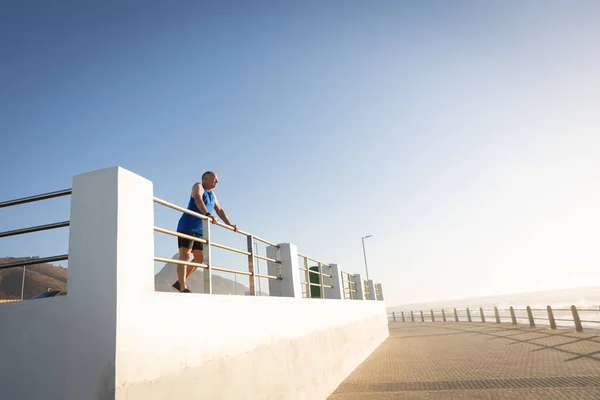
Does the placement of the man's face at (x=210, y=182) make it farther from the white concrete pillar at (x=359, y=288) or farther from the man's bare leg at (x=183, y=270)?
the white concrete pillar at (x=359, y=288)

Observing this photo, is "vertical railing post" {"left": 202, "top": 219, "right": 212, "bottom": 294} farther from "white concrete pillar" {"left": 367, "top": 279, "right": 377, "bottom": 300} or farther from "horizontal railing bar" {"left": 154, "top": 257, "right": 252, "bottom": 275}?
"white concrete pillar" {"left": 367, "top": 279, "right": 377, "bottom": 300}

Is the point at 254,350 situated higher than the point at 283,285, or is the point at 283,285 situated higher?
the point at 283,285

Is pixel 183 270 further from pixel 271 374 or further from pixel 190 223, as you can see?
pixel 271 374

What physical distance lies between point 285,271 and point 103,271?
435cm

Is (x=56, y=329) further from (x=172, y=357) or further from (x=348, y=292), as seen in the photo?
(x=348, y=292)

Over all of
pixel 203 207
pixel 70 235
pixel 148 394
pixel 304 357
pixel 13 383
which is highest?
pixel 203 207

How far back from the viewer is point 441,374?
7.70 metres

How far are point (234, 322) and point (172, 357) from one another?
1.09 m

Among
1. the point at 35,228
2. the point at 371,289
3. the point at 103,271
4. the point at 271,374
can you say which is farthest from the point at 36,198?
the point at 371,289

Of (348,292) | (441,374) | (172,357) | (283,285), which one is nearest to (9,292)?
(283,285)

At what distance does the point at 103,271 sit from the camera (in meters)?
2.51

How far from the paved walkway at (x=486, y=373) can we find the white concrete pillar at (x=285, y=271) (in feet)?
6.89

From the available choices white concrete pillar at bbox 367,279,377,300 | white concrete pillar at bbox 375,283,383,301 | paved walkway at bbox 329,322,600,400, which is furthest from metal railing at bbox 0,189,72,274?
white concrete pillar at bbox 375,283,383,301

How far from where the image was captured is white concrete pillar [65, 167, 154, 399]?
234 cm
